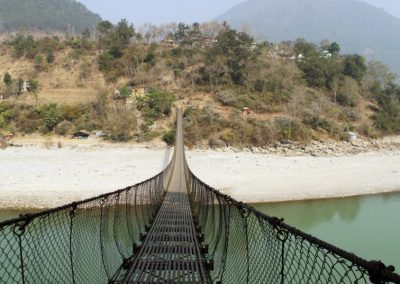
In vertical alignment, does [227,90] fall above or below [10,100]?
above

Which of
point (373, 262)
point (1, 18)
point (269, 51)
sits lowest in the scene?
point (373, 262)

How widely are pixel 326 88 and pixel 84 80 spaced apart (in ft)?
93.1

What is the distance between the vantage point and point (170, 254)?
4891 mm

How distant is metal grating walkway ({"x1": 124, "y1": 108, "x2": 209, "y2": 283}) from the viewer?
13.3ft

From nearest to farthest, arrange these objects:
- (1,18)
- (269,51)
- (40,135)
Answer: (40,135)
(269,51)
(1,18)

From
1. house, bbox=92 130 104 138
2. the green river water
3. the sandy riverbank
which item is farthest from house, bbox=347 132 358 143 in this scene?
house, bbox=92 130 104 138

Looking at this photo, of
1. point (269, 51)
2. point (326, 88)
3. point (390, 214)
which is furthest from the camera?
point (269, 51)

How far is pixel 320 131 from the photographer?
35500 mm

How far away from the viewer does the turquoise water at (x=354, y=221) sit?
458 inches

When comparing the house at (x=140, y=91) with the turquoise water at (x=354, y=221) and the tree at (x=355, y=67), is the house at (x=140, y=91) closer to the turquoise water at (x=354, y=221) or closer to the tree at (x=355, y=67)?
the tree at (x=355, y=67)

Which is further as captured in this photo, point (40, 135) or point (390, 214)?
point (40, 135)

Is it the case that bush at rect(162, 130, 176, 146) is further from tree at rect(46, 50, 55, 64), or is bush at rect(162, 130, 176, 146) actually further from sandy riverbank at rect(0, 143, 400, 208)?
tree at rect(46, 50, 55, 64)

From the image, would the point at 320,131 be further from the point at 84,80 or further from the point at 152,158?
the point at 84,80

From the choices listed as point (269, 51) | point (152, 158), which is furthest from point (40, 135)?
point (269, 51)
